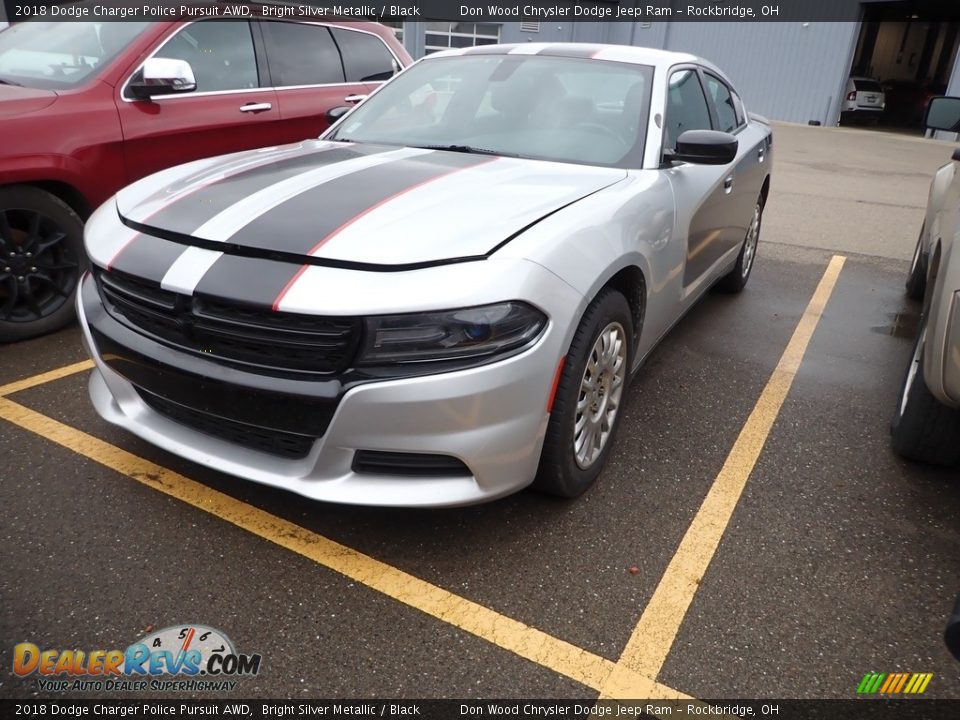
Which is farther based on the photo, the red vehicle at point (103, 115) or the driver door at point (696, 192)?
the red vehicle at point (103, 115)

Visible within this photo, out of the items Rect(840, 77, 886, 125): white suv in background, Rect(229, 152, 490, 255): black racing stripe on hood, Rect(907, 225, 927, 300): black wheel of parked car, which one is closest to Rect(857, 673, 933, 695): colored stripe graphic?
Rect(229, 152, 490, 255): black racing stripe on hood

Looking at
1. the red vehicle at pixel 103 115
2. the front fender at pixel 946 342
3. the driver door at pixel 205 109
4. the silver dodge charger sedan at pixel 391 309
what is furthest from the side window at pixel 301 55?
the front fender at pixel 946 342

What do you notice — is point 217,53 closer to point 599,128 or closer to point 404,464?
point 599,128

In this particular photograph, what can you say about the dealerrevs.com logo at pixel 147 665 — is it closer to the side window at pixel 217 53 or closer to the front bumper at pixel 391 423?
the front bumper at pixel 391 423

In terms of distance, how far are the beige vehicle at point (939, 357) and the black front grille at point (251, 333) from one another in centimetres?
186

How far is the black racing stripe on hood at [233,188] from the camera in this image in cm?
239

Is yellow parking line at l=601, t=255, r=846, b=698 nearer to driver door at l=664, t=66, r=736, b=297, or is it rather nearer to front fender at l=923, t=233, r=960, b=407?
driver door at l=664, t=66, r=736, b=297

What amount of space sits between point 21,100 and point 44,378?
54.7 inches

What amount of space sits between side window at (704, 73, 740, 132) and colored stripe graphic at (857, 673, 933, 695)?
10.1 feet

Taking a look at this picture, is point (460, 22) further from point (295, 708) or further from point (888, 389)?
point (295, 708)

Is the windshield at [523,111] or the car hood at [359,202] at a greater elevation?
the windshield at [523,111]

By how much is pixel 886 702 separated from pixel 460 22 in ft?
91.8

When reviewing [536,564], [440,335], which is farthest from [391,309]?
[536,564]

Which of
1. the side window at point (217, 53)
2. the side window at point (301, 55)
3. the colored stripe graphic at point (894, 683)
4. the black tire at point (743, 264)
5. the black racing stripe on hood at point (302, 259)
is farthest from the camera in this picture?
the black tire at point (743, 264)
